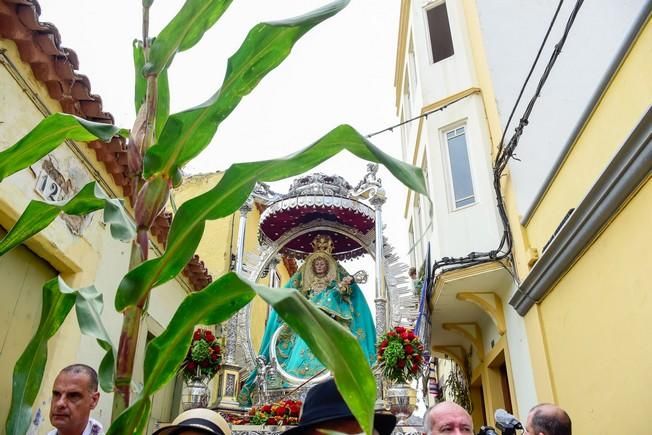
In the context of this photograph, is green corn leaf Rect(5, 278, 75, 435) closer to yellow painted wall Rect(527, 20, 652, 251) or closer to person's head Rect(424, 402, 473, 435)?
person's head Rect(424, 402, 473, 435)

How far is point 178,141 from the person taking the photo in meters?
1.20

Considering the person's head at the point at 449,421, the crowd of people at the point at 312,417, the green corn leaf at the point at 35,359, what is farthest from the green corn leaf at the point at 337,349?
the person's head at the point at 449,421

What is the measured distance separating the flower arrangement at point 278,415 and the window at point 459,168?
3.68m

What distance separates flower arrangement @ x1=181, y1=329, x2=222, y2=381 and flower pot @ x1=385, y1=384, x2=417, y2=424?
173 centimetres

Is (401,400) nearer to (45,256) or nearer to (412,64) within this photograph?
(45,256)

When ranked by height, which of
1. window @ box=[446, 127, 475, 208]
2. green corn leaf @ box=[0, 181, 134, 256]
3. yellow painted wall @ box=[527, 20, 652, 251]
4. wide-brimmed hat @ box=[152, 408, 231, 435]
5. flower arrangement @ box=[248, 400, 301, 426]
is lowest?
wide-brimmed hat @ box=[152, 408, 231, 435]

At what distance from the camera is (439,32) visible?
944 centimetres

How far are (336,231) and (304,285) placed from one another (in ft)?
2.82

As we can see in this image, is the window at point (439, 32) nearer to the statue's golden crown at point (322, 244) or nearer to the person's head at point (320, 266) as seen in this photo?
the statue's golden crown at point (322, 244)

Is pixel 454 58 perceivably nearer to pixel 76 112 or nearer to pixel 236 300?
pixel 76 112

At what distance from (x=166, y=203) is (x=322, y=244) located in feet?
20.2

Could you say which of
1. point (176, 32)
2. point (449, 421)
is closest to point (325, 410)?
point (449, 421)

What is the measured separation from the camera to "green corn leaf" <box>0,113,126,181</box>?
126 cm

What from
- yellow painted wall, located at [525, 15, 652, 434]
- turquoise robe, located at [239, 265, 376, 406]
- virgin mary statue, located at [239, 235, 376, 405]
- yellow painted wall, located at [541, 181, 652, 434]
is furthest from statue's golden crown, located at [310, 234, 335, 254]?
yellow painted wall, located at [541, 181, 652, 434]
